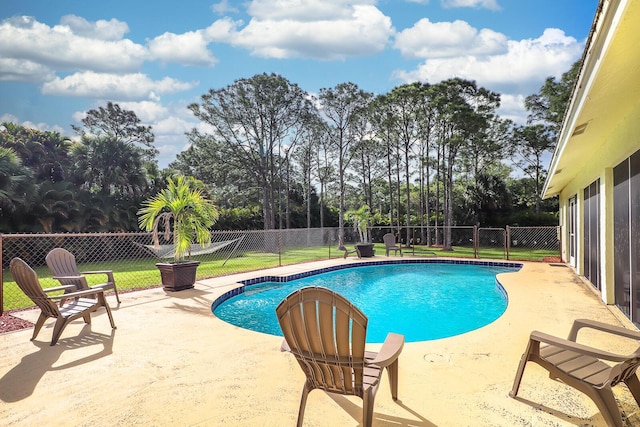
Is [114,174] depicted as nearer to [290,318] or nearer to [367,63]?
[367,63]

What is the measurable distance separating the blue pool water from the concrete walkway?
1192 millimetres

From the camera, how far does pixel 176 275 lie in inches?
279

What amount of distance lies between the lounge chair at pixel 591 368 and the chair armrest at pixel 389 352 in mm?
879

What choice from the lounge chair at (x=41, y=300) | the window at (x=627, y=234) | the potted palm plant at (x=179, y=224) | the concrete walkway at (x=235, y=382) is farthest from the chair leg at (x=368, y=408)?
the potted palm plant at (x=179, y=224)

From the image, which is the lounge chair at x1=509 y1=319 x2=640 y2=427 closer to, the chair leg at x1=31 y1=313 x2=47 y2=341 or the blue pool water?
the blue pool water

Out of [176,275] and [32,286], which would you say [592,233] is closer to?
[176,275]

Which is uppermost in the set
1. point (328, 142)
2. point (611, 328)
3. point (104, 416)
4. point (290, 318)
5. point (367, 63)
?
point (367, 63)

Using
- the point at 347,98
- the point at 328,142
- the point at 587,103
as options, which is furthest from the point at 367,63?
the point at 587,103

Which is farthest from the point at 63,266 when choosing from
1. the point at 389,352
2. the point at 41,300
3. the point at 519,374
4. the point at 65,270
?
the point at 519,374

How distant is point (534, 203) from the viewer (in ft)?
78.3

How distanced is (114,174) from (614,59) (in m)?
16.5

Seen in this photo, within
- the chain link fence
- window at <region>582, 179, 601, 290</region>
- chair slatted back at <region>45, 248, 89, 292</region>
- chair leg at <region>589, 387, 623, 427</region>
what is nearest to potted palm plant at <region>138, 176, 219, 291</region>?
the chain link fence

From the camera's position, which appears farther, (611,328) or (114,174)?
(114,174)

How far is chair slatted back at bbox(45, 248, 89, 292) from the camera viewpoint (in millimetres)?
4945
